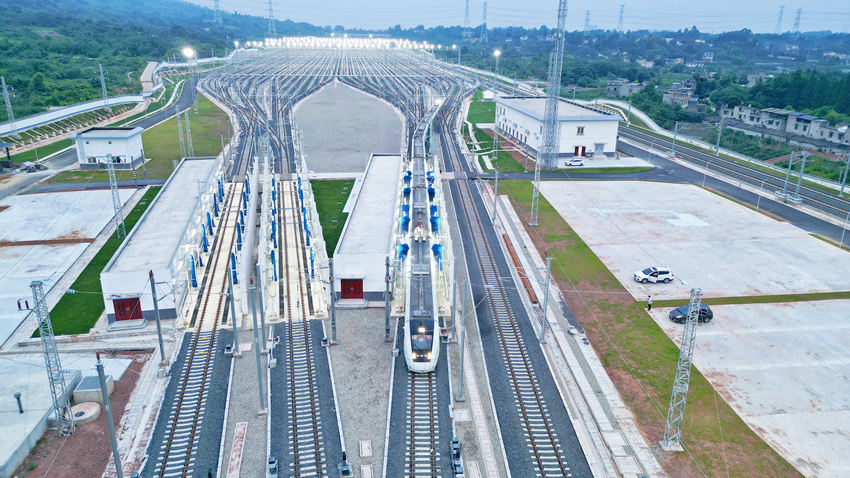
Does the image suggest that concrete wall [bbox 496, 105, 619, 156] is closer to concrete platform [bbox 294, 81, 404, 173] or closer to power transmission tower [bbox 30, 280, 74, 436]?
concrete platform [bbox 294, 81, 404, 173]

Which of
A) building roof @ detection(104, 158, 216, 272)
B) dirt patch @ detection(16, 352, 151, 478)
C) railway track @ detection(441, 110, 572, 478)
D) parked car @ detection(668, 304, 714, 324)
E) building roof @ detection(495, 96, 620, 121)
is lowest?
dirt patch @ detection(16, 352, 151, 478)

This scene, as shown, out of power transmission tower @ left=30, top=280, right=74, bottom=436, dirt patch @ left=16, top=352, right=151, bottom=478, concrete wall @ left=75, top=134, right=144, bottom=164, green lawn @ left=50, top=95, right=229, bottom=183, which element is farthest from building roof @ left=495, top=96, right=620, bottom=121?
dirt patch @ left=16, top=352, right=151, bottom=478

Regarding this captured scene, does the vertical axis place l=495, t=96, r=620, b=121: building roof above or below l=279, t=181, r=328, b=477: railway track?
above

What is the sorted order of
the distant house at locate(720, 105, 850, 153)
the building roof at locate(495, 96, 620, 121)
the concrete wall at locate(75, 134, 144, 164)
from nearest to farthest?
the concrete wall at locate(75, 134, 144, 164) → the building roof at locate(495, 96, 620, 121) → the distant house at locate(720, 105, 850, 153)

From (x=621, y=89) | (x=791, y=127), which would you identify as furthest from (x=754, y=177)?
(x=621, y=89)

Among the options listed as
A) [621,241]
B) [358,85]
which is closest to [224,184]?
[621,241]

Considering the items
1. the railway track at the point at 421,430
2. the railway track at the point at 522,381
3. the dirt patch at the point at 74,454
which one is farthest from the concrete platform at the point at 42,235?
the railway track at the point at 522,381

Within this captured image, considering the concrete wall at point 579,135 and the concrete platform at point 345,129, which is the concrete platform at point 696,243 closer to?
the concrete wall at point 579,135
